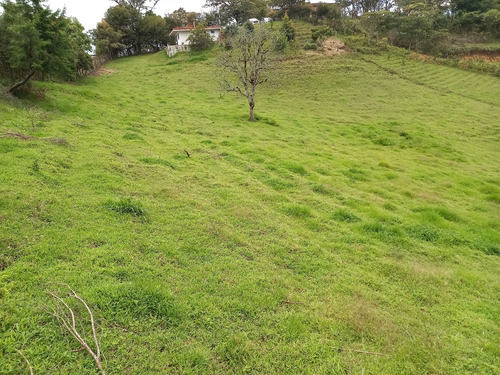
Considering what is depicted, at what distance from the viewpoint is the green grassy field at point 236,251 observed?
387 cm

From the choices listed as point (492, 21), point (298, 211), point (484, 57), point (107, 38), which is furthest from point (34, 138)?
point (492, 21)

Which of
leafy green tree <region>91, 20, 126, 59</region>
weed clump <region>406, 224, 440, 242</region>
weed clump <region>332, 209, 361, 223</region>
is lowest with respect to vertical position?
weed clump <region>406, 224, 440, 242</region>

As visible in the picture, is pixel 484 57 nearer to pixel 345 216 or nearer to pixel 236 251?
pixel 345 216

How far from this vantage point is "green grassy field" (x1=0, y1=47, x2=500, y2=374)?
3.87 m

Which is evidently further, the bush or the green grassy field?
the bush

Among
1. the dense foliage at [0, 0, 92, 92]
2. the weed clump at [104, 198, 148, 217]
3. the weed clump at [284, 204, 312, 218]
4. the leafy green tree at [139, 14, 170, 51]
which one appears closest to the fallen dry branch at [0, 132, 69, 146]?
the weed clump at [104, 198, 148, 217]

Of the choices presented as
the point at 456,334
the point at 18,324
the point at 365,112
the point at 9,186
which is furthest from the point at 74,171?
the point at 365,112

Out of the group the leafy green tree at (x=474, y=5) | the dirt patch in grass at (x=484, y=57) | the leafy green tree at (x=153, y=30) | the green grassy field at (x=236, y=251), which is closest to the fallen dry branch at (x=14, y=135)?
the green grassy field at (x=236, y=251)

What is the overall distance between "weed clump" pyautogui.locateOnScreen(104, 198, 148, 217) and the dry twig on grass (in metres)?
2.71

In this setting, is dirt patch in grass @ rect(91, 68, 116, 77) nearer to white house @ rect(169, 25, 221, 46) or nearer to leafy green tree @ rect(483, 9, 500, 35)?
white house @ rect(169, 25, 221, 46)

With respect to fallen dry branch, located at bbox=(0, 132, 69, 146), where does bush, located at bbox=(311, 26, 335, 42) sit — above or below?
above

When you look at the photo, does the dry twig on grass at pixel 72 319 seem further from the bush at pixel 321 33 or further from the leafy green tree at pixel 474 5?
the leafy green tree at pixel 474 5

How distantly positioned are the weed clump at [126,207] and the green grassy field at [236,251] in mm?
35

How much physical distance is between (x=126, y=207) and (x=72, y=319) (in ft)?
11.1
